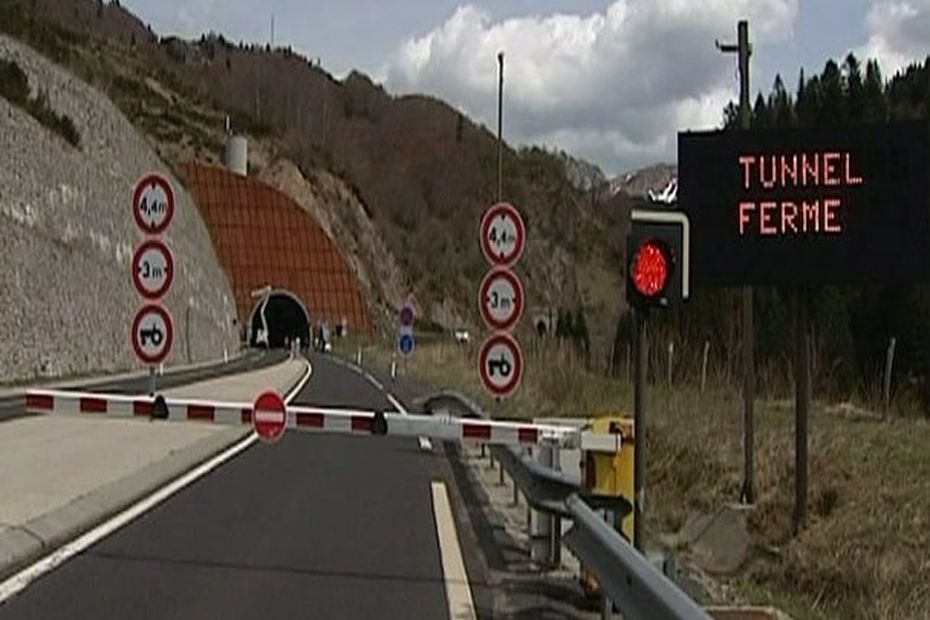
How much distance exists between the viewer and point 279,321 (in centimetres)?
12294

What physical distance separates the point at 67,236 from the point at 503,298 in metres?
41.6

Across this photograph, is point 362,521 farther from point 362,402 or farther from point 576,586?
point 362,402

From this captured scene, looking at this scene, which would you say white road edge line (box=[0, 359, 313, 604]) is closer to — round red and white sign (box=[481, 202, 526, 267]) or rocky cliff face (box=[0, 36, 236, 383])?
round red and white sign (box=[481, 202, 526, 267])

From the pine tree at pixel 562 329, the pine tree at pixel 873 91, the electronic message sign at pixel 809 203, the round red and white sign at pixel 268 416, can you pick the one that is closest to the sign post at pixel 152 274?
the round red and white sign at pixel 268 416

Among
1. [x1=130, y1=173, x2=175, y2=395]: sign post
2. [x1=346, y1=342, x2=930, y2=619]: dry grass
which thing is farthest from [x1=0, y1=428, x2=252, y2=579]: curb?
[x1=346, y1=342, x2=930, y2=619]: dry grass

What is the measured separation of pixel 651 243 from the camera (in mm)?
9633

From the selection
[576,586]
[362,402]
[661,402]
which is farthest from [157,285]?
[362,402]

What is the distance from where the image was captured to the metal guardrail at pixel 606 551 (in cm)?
624

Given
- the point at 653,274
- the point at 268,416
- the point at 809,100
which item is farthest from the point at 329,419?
the point at 809,100

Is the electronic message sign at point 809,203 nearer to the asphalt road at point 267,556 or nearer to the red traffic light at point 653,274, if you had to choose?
the asphalt road at point 267,556

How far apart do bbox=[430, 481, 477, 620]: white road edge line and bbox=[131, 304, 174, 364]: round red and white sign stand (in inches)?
118

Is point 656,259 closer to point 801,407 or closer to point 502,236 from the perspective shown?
point 502,236

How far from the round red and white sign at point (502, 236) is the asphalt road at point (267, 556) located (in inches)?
104

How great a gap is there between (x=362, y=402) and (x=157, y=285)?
23.4 m
